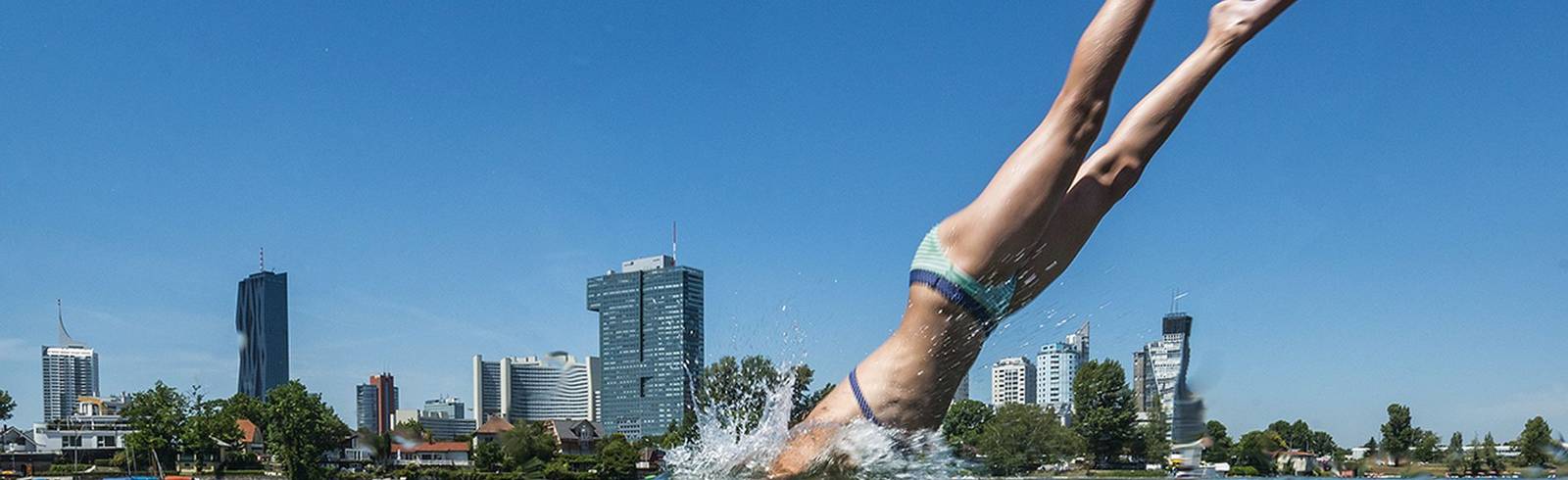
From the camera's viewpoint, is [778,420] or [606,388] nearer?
[778,420]

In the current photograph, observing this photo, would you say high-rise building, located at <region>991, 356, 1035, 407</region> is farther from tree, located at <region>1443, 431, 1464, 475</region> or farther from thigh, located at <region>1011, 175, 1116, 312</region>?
tree, located at <region>1443, 431, 1464, 475</region>

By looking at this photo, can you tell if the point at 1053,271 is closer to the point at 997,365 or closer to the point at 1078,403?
the point at 997,365

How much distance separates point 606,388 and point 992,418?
9253 cm

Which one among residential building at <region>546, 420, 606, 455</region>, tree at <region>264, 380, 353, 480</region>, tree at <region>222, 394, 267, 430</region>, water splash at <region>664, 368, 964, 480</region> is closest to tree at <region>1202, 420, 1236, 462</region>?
water splash at <region>664, 368, 964, 480</region>

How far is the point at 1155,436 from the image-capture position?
404 centimetres

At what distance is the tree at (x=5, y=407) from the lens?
360 ft

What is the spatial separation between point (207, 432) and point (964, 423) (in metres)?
92.8

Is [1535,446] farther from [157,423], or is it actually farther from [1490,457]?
[157,423]

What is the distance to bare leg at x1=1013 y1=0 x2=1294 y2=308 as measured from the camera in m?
1.84

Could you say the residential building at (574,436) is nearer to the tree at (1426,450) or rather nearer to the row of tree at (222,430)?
the row of tree at (222,430)

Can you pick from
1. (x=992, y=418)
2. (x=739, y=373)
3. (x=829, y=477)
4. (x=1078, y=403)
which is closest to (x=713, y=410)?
(x=739, y=373)

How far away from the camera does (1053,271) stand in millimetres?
1880

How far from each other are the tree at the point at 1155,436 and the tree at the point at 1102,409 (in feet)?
0.17

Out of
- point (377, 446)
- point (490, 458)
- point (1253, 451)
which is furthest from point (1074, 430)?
point (377, 446)
